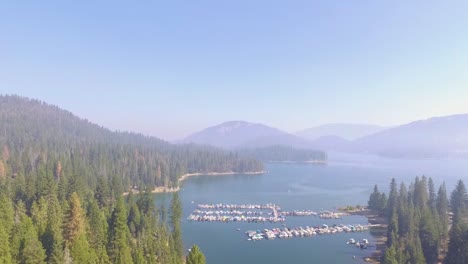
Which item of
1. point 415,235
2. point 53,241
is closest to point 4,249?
point 53,241

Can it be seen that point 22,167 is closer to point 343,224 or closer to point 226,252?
point 226,252

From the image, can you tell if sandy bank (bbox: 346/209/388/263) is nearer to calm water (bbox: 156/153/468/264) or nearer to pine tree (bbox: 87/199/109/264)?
calm water (bbox: 156/153/468/264)

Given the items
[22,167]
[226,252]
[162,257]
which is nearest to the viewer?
[162,257]

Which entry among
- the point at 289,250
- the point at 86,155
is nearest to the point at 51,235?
the point at 289,250

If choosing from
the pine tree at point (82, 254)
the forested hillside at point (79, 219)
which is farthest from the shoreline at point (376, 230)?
the pine tree at point (82, 254)

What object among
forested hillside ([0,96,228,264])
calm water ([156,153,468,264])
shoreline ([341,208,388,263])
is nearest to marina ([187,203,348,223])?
calm water ([156,153,468,264])

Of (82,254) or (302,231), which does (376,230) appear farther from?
(82,254)
